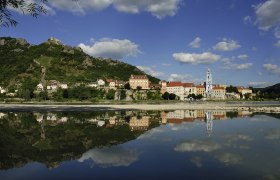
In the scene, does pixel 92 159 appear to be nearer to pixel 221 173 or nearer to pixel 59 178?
pixel 59 178

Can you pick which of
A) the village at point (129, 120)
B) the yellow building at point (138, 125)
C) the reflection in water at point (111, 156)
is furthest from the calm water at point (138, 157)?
the village at point (129, 120)

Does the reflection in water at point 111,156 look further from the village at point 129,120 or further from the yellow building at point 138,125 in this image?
the yellow building at point 138,125

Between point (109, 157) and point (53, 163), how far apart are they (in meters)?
3.34

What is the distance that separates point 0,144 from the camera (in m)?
24.8

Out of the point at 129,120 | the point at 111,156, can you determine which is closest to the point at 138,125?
the point at 129,120

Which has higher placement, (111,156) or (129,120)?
(129,120)

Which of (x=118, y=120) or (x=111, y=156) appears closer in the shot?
(x=111, y=156)

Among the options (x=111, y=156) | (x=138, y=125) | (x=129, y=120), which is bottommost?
(x=111, y=156)

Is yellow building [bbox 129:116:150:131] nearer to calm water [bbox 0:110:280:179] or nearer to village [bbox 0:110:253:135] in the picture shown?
village [bbox 0:110:253:135]

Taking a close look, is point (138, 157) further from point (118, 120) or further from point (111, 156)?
point (118, 120)

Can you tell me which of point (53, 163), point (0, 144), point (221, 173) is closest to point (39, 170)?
point (53, 163)

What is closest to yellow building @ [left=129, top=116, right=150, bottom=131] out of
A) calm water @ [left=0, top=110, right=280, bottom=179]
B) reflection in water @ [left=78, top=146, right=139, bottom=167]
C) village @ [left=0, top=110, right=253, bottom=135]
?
village @ [left=0, top=110, right=253, bottom=135]

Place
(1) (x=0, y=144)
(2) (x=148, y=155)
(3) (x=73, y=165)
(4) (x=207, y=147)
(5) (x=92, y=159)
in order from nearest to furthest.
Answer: (3) (x=73, y=165) < (5) (x=92, y=159) < (2) (x=148, y=155) < (4) (x=207, y=147) < (1) (x=0, y=144)

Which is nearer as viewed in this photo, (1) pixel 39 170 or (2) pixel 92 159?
(1) pixel 39 170
